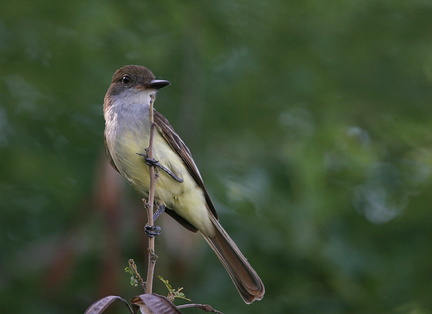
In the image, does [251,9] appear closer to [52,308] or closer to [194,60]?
[194,60]

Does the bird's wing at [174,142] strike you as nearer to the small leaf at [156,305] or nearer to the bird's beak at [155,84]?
the bird's beak at [155,84]

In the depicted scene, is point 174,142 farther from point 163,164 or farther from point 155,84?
point 155,84

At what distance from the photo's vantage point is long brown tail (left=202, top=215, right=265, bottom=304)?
369 centimetres

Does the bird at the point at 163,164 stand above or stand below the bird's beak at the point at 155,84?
below

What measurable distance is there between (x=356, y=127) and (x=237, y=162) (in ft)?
2.86

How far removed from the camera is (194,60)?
5398 mm

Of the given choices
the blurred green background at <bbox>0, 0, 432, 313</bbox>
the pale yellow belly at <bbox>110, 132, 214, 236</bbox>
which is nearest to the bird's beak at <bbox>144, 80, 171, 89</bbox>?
the pale yellow belly at <bbox>110, 132, 214, 236</bbox>

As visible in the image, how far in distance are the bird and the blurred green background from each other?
241 mm

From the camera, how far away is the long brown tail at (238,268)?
3689mm

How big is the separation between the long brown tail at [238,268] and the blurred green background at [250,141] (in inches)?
10.5

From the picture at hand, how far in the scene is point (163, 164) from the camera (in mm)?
3961

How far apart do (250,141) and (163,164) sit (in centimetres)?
162

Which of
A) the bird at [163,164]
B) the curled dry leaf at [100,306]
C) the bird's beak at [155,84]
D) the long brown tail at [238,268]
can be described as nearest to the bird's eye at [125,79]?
the bird at [163,164]

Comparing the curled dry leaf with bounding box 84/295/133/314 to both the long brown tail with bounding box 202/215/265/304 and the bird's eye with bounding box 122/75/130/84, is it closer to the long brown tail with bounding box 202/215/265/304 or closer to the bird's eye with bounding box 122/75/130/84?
the long brown tail with bounding box 202/215/265/304
